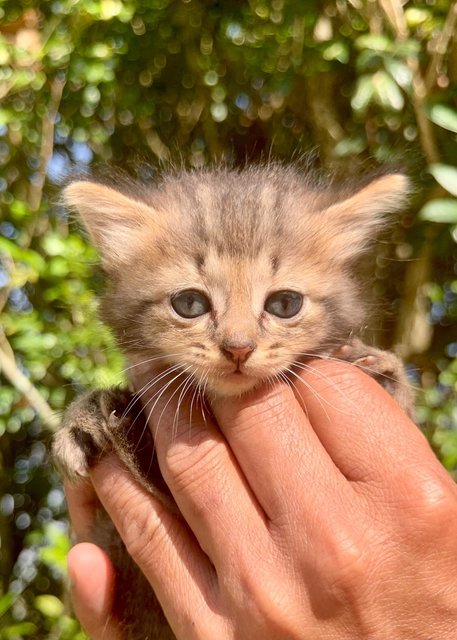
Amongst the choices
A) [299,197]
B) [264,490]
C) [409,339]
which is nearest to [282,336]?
[264,490]

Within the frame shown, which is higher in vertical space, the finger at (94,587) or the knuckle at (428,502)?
the knuckle at (428,502)

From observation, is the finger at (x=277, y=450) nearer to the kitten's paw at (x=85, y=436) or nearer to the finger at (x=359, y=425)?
the finger at (x=359, y=425)


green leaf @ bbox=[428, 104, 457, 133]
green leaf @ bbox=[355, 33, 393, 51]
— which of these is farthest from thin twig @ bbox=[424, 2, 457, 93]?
green leaf @ bbox=[428, 104, 457, 133]

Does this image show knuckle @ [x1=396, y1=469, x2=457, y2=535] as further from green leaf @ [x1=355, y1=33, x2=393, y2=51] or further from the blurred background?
green leaf @ [x1=355, y1=33, x2=393, y2=51]

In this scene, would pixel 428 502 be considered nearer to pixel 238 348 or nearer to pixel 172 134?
pixel 238 348

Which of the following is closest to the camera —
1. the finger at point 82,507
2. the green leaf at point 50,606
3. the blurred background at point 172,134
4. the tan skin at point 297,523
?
the tan skin at point 297,523

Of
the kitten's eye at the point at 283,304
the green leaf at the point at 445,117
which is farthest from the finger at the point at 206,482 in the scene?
the green leaf at the point at 445,117

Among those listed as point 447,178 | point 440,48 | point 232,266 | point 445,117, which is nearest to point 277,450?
point 232,266
